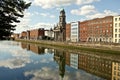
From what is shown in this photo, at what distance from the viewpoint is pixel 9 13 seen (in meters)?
17.7

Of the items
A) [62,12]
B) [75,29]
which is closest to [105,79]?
[75,29]

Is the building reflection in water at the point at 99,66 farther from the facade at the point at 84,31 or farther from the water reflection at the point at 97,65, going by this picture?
the facade at the point at 84,31

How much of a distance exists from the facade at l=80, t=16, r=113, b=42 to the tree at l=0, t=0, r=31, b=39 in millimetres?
91051

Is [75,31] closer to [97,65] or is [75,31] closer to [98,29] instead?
[98,29]

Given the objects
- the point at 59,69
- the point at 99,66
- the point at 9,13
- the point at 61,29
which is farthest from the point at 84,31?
the point at 9,13

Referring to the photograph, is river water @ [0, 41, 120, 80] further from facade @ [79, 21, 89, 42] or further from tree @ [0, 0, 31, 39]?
facade @ [79, 21, 89, 42]

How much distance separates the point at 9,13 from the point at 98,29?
102 meters

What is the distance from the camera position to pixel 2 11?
17062mm

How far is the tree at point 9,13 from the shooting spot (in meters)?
17.0

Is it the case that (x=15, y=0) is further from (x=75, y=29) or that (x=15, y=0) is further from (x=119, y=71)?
(x=75, y=29)

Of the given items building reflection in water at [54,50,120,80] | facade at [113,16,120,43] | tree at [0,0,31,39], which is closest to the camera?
tree at [0,0,31,39]

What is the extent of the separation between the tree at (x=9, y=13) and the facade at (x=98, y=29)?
91051 millimetres

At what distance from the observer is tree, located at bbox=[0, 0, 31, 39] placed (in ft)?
55.8

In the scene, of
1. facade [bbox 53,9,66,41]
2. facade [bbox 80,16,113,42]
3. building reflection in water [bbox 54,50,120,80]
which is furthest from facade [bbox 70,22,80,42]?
building reflection in water [bbox 54,50,120,80]
